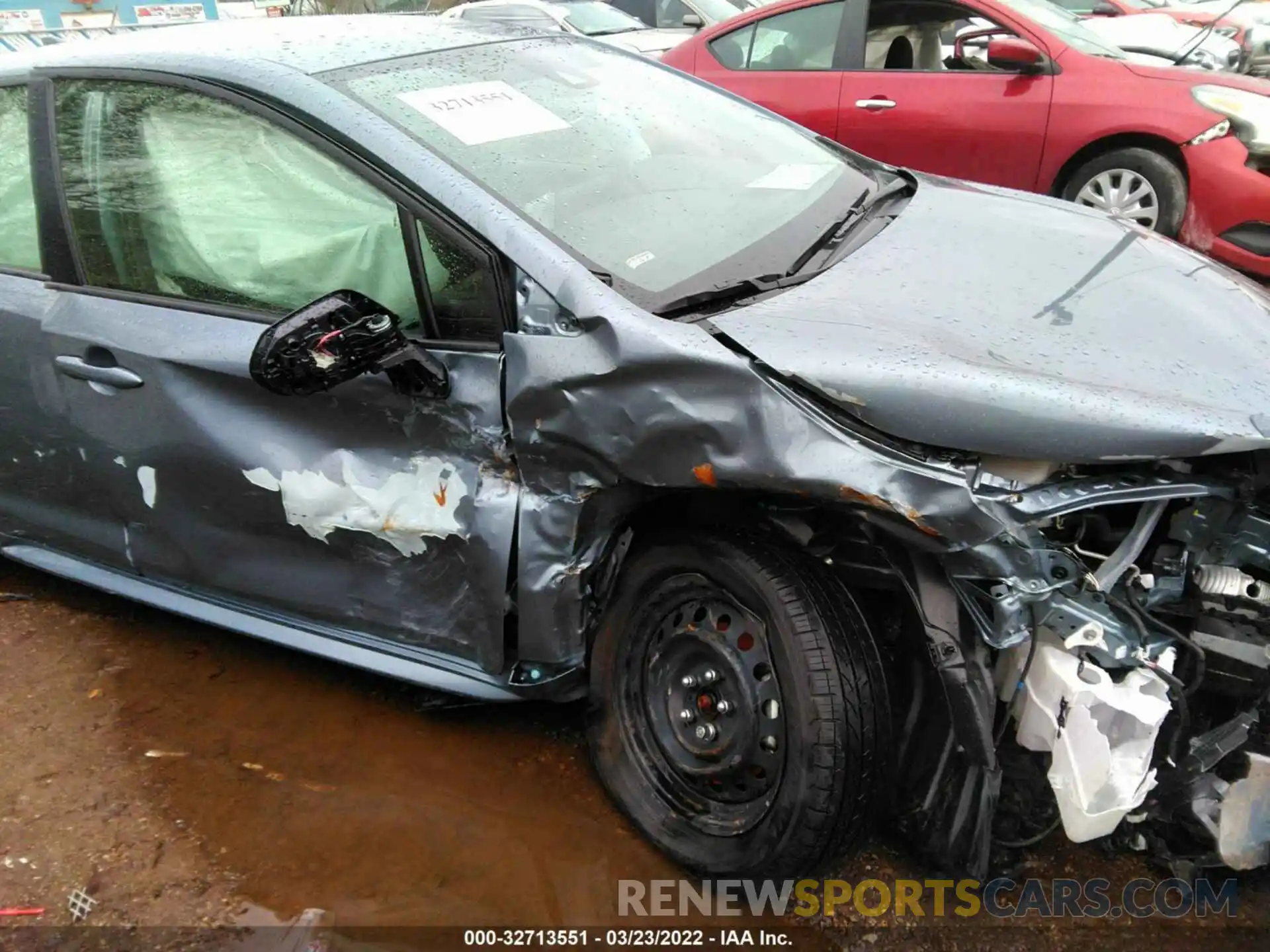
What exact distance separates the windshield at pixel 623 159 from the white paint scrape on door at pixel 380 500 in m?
0.61

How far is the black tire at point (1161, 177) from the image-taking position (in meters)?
5.08

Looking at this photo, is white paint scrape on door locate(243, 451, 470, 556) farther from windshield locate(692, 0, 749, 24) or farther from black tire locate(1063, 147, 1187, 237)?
windshield locate(692, 0, 749, 24)

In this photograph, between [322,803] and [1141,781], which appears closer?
[1141,781]

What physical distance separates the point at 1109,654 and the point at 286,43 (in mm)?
2408

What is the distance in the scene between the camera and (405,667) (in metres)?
2.58

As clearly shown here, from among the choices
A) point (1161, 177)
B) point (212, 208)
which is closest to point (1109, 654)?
point (212, 208)

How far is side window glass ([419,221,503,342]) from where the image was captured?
2.23m

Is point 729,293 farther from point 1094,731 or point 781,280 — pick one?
point 1094,731

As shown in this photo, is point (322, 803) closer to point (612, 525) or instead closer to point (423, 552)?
point (423, 552)

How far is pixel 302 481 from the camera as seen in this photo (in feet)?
8.30

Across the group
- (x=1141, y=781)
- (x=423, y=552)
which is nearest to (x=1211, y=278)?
(x=1141, y=781)

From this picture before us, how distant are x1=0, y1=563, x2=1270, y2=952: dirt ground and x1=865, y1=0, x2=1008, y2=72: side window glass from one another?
182 inches

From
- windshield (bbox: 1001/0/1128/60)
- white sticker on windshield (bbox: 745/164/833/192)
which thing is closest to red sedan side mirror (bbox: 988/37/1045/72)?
windshield (bbox: 1001/0/1128/60)

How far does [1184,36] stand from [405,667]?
7934mm
